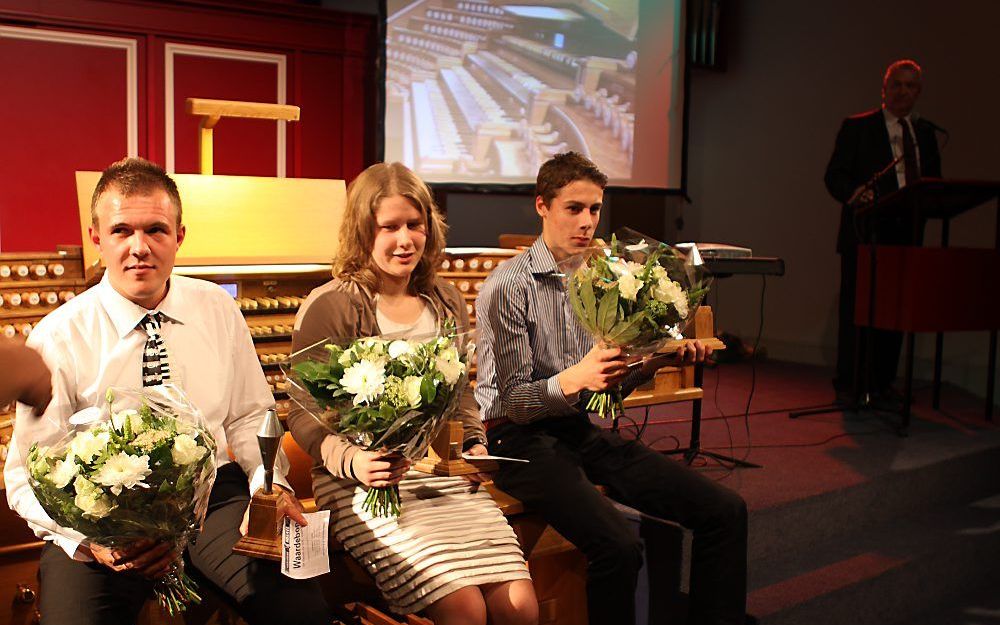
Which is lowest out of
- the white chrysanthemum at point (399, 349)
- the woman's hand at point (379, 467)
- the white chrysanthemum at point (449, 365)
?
the woman's hand at point (379, 467)

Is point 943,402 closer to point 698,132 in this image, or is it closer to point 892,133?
point 892,133

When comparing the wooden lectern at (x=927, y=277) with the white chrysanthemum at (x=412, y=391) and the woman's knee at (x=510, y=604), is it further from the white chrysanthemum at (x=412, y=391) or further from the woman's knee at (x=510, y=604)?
the white chrysanthemum at (x=412, y=391)

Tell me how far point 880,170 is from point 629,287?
3.69 m

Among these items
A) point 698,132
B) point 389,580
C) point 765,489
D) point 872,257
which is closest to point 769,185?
point 698,132

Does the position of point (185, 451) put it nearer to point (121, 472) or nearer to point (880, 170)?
point (121, 472)

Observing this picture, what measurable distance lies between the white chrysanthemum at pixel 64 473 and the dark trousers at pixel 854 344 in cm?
487

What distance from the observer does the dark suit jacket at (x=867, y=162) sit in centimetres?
581

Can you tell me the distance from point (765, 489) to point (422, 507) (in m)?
2.05

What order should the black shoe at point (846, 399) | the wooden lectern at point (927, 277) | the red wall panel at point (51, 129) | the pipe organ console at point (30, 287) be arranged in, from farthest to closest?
the red wall panel at point (51, 129)
the black shoe at point (846, 399)
the wooden lectern at point (927, 277)
the pipe organ console at point (30, 287)

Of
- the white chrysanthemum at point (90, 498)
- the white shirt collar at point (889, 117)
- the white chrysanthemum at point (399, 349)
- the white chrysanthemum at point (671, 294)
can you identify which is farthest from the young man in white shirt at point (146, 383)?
the white shirt collar at point (889, 117)

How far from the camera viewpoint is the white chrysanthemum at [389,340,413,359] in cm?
226

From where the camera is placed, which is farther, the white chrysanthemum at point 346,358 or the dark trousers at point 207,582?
the white chrysanthemum at point 346,358

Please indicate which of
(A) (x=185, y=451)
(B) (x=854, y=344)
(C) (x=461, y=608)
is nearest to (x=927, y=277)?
(B) (x=854, y=344)

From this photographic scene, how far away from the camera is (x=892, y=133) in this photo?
19.4ft
